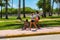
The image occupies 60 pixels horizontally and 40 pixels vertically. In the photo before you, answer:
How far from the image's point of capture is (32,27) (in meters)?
21.1

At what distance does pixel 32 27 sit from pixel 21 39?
6115 millimetres

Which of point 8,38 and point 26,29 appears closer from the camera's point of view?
point 8,38

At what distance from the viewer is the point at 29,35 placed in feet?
56.1

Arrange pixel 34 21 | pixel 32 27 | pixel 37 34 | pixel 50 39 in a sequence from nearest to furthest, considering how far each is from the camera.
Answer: pixel 50 39, pixel 37 34, pixel 34 21, pixel 32 27

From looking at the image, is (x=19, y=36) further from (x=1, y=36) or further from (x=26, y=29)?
(x=26, y=29)

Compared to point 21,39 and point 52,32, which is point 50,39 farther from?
point 52,32

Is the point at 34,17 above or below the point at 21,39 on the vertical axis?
above

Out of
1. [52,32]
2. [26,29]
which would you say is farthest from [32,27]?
[52,32]

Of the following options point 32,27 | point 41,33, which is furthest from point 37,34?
point 32,27

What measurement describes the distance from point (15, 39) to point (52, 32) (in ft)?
12.6

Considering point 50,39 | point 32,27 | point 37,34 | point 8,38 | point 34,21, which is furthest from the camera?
point 32,27

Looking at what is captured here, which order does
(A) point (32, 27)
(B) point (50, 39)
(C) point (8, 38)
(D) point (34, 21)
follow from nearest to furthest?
(B) point (50, 39), (C) point (8, 38), (D) point (34, 21), (A) point (32, 27)

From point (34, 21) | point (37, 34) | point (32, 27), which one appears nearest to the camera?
point (37, 34)

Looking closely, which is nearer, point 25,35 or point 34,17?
point 25,35
